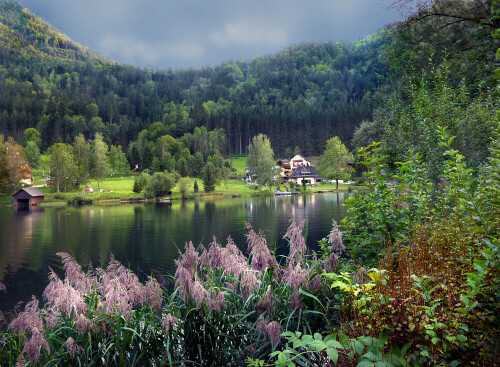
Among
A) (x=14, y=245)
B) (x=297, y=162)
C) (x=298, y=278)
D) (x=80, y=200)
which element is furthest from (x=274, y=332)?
(x=297, y=162)

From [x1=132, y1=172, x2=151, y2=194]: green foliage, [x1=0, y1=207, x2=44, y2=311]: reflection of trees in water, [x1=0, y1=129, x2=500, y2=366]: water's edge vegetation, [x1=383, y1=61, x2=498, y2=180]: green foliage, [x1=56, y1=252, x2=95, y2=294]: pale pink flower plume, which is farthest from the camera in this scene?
[x1=132, y1=172, x2=151, y2=194]: green foliage

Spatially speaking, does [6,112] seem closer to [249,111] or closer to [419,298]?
[249,111]

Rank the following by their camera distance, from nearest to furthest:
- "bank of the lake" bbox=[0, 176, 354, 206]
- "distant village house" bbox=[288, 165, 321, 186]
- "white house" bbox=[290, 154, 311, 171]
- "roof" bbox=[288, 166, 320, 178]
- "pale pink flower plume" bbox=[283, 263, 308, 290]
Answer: "pale pink flower plume" bbox=[283, 263, 308, 290] < "bank of the lake" bbox=[0, 176, 354, 206] < "distant village house" bbox=[288, 165, 321, 186] < "roof" bbox=[288, 166, 320, 178] < "white house" bbox=[290, 154, 311, 171]

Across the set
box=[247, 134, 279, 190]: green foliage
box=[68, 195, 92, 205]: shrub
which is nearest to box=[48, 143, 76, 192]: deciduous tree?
box=[68, 195, 92, 205]: shrub

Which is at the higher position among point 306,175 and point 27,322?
point 306,175

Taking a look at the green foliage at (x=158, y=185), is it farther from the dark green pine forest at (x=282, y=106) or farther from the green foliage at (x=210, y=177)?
the dark green pine forest at (x=282, y=106)

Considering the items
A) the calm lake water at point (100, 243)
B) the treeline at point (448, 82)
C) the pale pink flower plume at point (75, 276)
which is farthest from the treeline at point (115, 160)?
the pale pink flower plume at point (75, 276)

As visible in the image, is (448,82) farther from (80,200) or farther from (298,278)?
(80,200)

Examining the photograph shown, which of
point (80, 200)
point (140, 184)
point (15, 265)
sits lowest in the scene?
point (15, 265)

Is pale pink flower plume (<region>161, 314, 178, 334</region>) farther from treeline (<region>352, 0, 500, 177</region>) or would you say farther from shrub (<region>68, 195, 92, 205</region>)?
shrub (<region>68, 195, 92, 205</region>)

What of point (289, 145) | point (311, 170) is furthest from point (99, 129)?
point (311, 170)

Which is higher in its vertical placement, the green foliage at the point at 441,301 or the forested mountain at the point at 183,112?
the forested mountain at the point at 183,112

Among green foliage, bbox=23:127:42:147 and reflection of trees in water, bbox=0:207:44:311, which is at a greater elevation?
green foliage, bbox=23:127:42:147

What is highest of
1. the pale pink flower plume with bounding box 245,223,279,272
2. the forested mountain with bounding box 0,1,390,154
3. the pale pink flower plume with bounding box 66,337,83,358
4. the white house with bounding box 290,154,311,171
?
the forested mountain with bounding box 0,1,390,154
